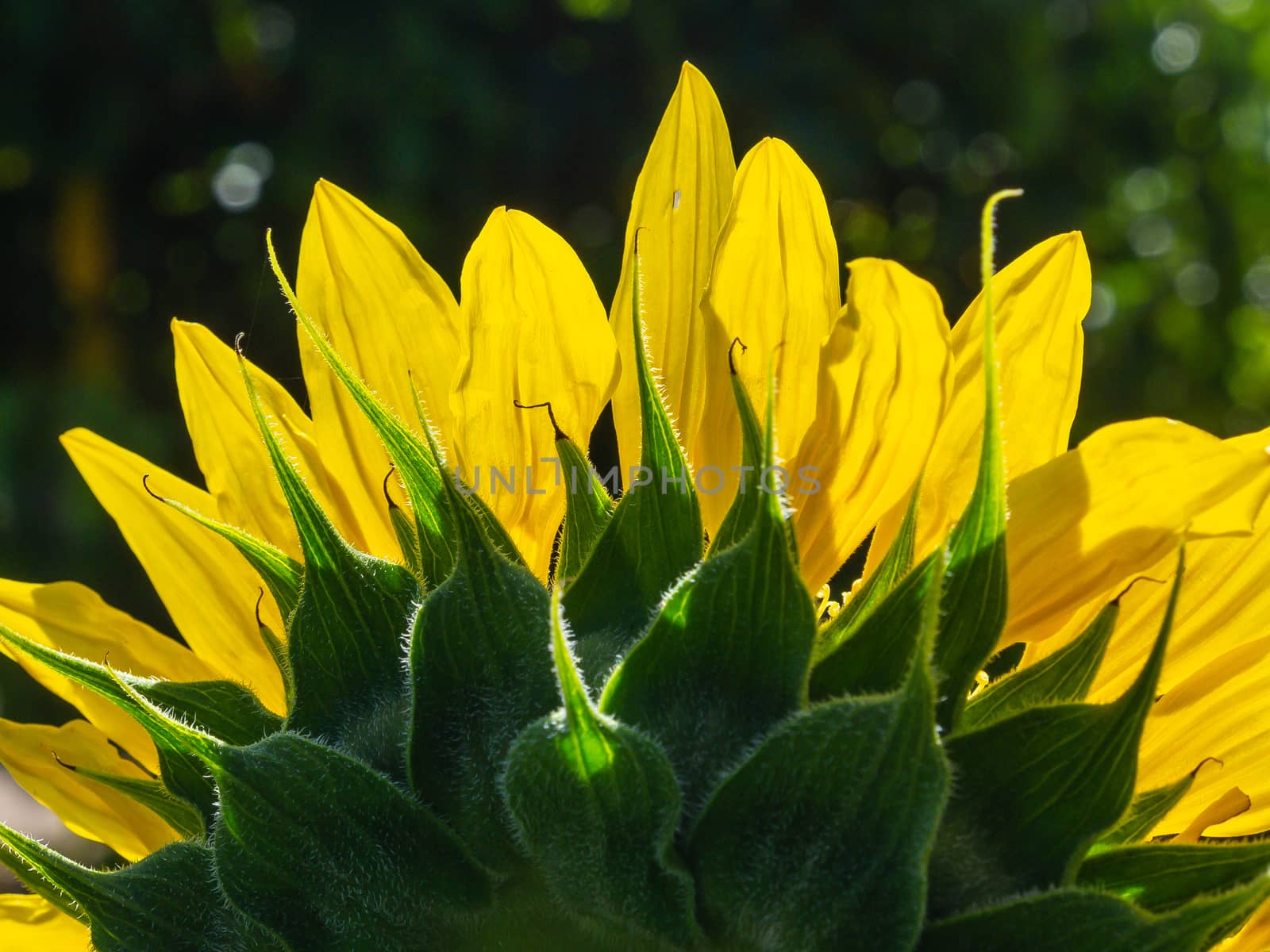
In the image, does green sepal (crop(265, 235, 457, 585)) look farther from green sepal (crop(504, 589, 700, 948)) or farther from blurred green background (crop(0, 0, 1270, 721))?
blurred green background (crop(0, 0, 1270, 721))

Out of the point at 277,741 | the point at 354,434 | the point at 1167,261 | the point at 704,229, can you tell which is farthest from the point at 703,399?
the point at 1167,261

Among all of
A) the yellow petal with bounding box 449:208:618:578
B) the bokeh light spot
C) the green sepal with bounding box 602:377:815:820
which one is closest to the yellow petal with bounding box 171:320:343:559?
the yellow petal with bounding box 449:208:618:578

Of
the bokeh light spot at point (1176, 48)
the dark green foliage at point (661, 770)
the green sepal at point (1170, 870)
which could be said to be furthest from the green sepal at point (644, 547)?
the bokeh light spot at point (1176, 48)

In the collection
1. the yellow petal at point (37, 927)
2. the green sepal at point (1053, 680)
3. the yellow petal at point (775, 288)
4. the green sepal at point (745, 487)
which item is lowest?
the yellow petal at point (37, 927)

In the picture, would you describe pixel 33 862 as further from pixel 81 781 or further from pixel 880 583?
pixel 880 583

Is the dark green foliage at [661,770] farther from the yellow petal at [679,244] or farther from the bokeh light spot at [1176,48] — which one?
the bokeh light spot at [1176,48]
